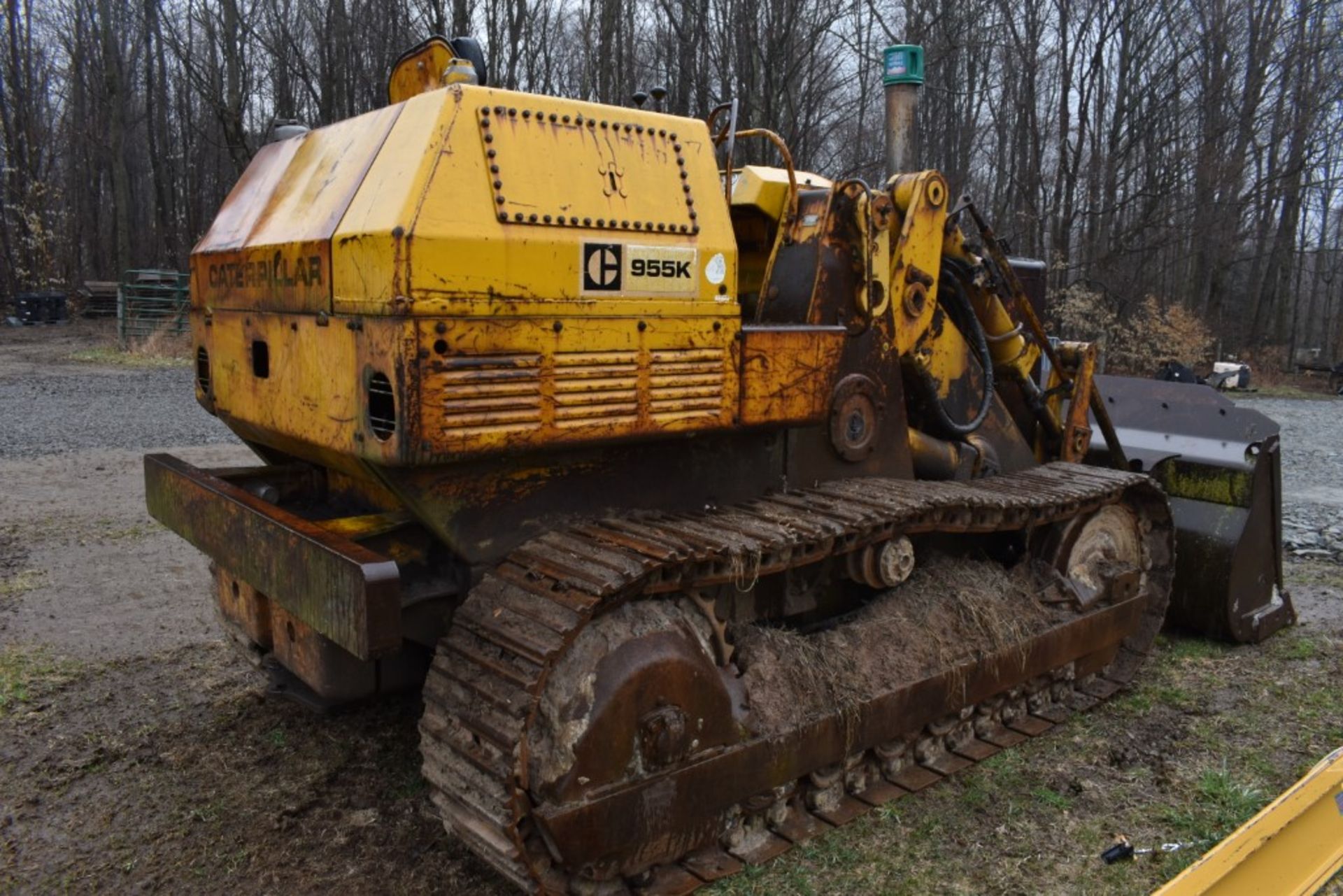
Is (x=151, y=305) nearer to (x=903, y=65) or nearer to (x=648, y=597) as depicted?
(x=903, y=65)

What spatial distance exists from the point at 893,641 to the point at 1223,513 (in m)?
2.61

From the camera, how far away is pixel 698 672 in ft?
11.1

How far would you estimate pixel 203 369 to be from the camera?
14.7 feet

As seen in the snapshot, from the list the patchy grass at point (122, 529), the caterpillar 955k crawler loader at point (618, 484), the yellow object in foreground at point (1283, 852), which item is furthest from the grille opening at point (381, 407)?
the patchy grass at point (122, 529)

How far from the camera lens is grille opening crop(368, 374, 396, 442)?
3.07 meters

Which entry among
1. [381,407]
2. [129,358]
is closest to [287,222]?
[381,407]

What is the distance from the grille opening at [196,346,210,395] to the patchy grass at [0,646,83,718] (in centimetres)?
163

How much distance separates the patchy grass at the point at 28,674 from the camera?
4.80 metres

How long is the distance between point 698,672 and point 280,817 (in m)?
1.63

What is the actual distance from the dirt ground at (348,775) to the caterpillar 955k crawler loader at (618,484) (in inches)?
10.8

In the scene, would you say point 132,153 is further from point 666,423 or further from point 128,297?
point 666,423

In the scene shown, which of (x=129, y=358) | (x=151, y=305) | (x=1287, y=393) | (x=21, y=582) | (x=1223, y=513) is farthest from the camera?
(x=151, y=305)

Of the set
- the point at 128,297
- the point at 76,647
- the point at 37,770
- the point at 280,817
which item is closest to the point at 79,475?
the point at 76,647

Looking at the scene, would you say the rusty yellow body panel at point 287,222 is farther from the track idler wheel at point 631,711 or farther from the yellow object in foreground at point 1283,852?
the yellow object in foreground at point 1283,852
